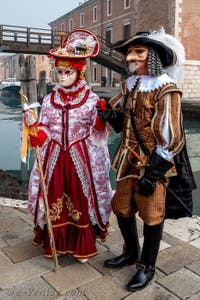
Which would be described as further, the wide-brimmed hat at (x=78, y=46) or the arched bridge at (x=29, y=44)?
the arched bridge at (x=29, y=44)

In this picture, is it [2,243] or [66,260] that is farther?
[2,243]

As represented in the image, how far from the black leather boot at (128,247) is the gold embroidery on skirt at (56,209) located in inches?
19.1

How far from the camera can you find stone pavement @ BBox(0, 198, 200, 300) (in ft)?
8.40

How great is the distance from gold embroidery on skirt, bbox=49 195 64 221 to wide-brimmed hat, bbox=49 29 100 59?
1125mm

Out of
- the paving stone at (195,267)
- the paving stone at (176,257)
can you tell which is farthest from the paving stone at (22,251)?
the paving stone at (195,267)

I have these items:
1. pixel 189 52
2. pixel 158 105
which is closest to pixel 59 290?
pixel 158 105

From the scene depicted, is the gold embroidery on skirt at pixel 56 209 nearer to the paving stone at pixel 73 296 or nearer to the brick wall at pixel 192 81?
the paving stone at pixel 73 296

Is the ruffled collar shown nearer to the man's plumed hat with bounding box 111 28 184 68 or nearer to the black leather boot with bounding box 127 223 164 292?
the man's plumed hat with bounding box 111 28 184 68

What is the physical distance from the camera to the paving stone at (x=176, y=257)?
2949mm

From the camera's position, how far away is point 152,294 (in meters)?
2.57

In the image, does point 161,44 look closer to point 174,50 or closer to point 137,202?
point 174,50

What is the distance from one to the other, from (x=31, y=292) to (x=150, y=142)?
52.4 inches

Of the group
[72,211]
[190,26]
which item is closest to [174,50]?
[72,211]

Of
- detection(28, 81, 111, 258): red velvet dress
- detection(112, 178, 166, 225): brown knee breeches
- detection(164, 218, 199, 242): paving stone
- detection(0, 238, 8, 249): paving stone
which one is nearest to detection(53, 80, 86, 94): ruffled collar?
detection(28, 81, 111, 258): red velvet dress
